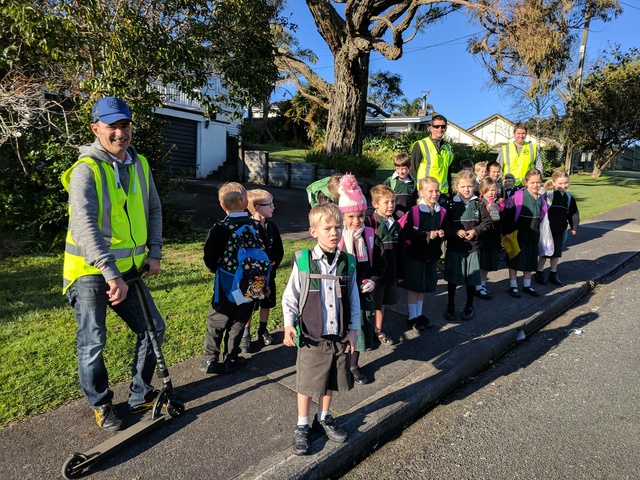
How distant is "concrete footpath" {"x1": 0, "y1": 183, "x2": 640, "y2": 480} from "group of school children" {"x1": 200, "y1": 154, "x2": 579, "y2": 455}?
0.49 ft

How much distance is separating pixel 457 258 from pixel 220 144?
1711 cm

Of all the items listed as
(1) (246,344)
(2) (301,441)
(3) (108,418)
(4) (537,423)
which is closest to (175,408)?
(3) (108,418)

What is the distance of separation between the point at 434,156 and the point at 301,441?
4.51m

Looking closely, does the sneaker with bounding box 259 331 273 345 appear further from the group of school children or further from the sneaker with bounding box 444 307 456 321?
the sneaker with bounding box 444 307 456 321

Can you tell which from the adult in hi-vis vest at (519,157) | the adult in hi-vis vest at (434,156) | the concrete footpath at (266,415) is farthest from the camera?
the adult in hi-vis vest at (519,157)

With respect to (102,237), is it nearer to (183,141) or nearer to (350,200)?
(350,200)

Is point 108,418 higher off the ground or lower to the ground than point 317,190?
lower

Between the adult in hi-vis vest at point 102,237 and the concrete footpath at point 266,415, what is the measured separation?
34 centimetres

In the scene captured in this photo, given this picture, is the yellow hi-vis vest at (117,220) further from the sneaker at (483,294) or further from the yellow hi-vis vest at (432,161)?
the sneaker at (483,294)

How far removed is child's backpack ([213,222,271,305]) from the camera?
3.57m

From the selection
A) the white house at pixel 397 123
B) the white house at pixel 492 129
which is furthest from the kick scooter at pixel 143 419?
the white house at pixel 492 129

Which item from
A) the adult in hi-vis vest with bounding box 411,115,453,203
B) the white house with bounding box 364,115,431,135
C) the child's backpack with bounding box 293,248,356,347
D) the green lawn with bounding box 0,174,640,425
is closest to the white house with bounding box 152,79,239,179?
the green lawn with bounding box 0,174,640,425

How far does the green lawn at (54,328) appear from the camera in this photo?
3.29 meters

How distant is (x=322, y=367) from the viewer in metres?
2.85
